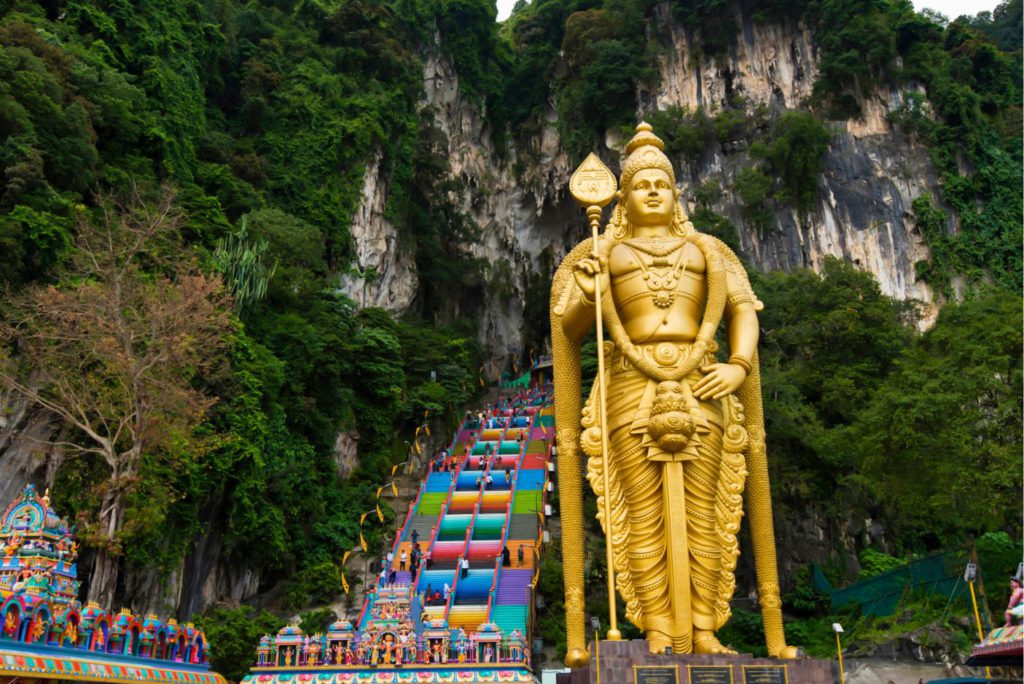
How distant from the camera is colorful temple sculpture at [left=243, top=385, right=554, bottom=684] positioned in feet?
24.3

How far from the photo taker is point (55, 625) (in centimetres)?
611

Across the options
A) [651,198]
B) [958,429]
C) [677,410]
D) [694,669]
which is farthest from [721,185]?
[694,669]

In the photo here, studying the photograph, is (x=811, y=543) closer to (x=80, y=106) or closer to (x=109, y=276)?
(x=109, y=276)

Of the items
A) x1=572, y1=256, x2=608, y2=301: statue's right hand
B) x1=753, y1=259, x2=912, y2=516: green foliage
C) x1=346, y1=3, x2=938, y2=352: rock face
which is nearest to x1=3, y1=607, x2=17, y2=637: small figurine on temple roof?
x1=572, y1=256, x2=608, y2=301: statue's right hand

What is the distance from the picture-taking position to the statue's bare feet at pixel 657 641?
5.95m

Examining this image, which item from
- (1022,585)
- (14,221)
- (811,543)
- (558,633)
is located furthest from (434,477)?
(1022,585)

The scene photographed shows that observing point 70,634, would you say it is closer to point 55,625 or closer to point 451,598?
point 55,625

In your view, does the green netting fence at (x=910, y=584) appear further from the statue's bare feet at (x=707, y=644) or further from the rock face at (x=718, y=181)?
the rock face at (x=718, y=181)

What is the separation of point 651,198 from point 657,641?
11.9 ft

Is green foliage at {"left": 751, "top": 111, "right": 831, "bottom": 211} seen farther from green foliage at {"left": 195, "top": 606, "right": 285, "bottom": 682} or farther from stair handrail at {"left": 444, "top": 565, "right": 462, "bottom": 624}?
green foliage at {"left": 195, "top": 606, "right": 285, "bottom": 682}

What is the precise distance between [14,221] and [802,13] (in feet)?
76.3

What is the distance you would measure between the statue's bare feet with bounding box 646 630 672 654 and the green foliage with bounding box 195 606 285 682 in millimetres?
5760

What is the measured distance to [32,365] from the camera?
34.8 ft

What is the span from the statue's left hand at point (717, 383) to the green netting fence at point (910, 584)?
19.3 ft
